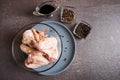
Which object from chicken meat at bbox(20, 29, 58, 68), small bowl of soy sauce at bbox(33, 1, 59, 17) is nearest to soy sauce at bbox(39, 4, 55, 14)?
small bowl of soy sauce at bbox(33, 1, 59, 17)

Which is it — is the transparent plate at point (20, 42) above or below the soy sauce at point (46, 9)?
below

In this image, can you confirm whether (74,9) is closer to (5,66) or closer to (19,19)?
(19,19)

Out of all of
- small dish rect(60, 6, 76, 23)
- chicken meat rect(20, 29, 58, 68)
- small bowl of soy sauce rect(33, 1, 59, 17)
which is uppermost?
small bowl of soy sauce rect(33, 1, 59, 17)

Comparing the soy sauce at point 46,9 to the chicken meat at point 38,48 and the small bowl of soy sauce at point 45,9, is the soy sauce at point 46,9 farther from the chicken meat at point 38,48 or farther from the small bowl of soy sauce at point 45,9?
the chicken meat at point 38,48

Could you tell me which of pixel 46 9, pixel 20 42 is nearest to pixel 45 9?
pixel 46 9

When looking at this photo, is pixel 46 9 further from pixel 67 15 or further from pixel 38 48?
pixel 38 48

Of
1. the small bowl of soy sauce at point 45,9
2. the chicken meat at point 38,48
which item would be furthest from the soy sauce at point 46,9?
the chicken meat at point 38,48

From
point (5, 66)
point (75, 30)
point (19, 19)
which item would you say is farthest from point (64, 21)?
point (5, 66)

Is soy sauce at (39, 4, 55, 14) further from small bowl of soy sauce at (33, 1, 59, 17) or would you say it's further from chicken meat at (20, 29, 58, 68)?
chicken meat at (20, 29, 58, 68)
